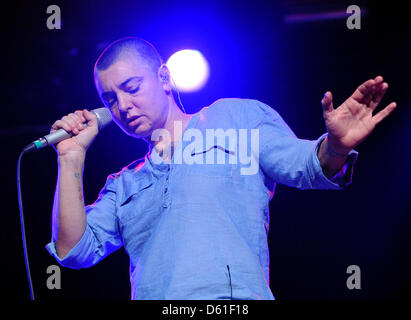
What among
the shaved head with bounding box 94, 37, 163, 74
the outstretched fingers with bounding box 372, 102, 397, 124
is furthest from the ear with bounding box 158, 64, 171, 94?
the outstretched fingers with bounding box 372, 102, 397, 124

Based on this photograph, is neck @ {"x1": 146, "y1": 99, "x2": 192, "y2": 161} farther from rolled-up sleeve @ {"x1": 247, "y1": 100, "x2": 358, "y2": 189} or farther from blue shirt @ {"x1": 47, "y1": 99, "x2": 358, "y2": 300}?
rolled-up sleeve @ {"x1": 247, "y1": 100, "x2": 358, "y2": 189}

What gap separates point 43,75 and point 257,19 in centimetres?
102

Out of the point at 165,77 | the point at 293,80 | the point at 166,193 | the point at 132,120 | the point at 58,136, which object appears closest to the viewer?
the point at 166,193

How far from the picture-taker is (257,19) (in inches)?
78.5

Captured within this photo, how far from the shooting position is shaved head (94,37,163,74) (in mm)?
1611

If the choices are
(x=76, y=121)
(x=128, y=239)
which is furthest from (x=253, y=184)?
(x=76, y=121)

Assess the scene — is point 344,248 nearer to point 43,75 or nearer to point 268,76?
point 268,76

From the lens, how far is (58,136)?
4.79 feet

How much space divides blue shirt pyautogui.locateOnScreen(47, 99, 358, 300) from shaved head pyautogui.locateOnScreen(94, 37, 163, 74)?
0.32m

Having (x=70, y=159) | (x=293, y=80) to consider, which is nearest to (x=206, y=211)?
(x=70, y=159)

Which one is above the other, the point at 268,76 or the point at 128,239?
the point at 268,76

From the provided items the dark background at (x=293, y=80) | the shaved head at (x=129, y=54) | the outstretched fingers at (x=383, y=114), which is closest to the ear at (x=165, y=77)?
the shaved head at (x=129, y=54)

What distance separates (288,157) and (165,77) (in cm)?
67

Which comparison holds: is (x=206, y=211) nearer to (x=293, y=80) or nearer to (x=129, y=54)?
(x=129, y=54)
